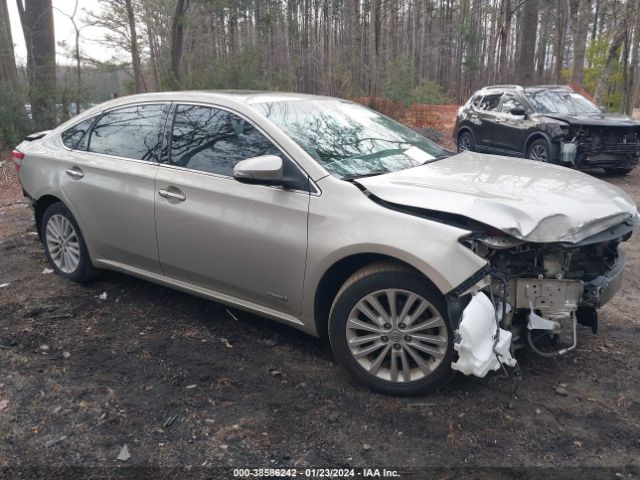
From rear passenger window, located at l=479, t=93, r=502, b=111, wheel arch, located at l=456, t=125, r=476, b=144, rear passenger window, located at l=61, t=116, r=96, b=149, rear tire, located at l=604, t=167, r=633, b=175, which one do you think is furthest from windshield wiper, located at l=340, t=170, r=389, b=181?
wheel arch, located at l=456, t=125, r=476, b=144

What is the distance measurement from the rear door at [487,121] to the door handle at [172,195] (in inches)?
362

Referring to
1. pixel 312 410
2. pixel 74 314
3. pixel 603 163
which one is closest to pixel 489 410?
pixel 312 410

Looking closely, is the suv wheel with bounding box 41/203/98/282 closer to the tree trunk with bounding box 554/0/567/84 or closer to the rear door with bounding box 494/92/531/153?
the rear door with bounding box 494/92/531/153

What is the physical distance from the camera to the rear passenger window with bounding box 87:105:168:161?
4.28m

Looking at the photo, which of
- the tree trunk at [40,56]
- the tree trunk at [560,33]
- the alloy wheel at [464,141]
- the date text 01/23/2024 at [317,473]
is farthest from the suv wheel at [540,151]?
the tree trunk at [560,33]

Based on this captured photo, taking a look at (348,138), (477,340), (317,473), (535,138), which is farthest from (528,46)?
(317,473)

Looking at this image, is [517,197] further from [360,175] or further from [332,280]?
[332,280]

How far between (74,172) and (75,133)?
1.38 feet

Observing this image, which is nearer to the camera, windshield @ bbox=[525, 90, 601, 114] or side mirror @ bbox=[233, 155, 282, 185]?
side mirror @ bbox=[233, 155, 282, 185]

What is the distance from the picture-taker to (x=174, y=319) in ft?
14.3

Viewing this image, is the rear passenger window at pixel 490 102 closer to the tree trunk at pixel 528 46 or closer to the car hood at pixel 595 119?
the car hood at pixel 595 119

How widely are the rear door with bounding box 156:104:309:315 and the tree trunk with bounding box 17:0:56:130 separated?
9.12m

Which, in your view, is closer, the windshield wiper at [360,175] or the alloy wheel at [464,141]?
the windshield wiper at [360,175]

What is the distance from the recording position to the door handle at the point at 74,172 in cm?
464
